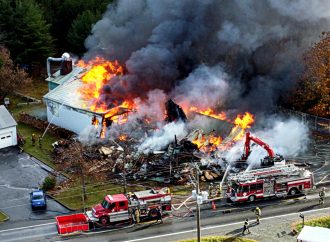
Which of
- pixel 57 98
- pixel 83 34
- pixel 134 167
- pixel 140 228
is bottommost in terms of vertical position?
pixel 140 228

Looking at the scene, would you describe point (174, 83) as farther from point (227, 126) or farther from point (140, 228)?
point (140, 228)

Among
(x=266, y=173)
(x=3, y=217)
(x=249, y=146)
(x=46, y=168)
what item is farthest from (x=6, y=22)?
(x=266, y=173)

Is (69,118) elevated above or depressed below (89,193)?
above

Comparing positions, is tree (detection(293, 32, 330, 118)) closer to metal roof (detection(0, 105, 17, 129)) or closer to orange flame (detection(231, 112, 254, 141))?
orange flame (detection(231, 112, 254, 141))

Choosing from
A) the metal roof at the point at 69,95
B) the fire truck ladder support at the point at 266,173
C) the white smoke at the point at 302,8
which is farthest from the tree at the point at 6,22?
the fire truck ladder support at the point at 266,173

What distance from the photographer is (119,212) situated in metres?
38.4

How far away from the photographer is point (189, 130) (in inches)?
2003

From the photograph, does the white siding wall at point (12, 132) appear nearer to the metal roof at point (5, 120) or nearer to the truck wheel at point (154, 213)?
the metal roof at point (5, 120)

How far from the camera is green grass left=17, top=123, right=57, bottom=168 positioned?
170 ft

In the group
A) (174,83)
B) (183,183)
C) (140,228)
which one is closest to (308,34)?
(174,83)

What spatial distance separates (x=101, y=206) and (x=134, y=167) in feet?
26.1

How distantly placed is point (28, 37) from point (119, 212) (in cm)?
4407

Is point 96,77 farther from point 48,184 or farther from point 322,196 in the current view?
point 322,196

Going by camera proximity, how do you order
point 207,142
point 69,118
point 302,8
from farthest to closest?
point 69,118 → point 302,8 → point 207,142
